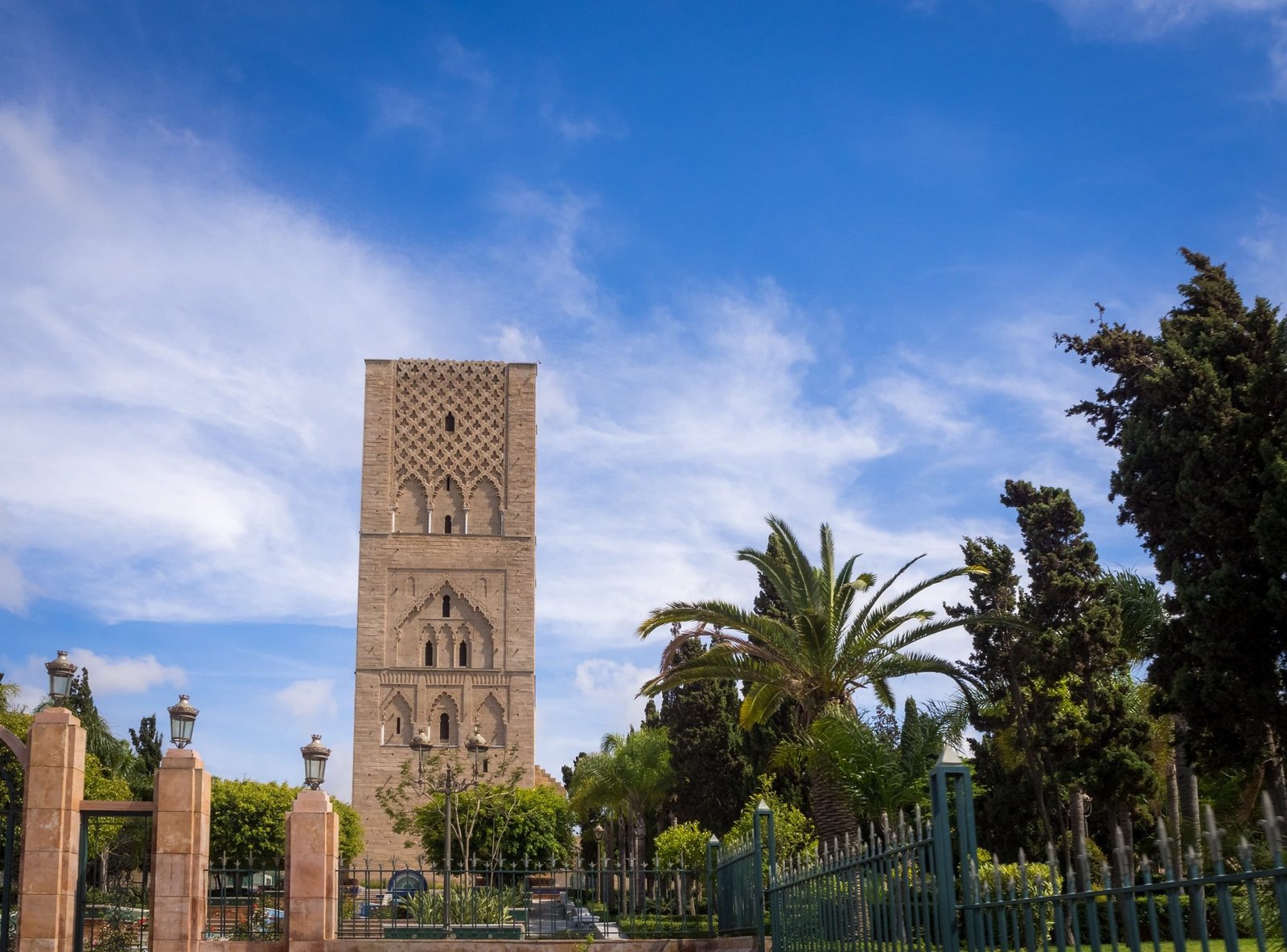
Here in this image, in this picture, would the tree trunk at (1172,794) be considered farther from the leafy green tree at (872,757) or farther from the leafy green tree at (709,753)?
the leafy green tree at (709,753)

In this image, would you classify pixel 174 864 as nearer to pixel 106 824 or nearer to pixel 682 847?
pixel 682 847

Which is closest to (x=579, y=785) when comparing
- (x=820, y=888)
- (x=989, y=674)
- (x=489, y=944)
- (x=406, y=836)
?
(x=406, y=836)

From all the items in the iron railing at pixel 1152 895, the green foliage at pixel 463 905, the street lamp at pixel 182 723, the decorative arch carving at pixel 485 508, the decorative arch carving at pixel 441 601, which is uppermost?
the decorative arch carving at pixel 485 508

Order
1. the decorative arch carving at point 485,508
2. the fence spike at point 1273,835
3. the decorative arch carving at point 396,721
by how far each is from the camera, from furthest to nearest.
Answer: the decorative arch carving at point 485,508
the decorative arch carving at point 396,721
the fence spike at point 1273,835

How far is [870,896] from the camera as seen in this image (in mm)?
5188

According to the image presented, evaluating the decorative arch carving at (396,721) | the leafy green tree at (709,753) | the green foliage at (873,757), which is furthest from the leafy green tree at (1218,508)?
the decorative arch carving at (396,721)

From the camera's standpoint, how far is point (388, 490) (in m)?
42.7

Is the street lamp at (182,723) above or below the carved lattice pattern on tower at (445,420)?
below

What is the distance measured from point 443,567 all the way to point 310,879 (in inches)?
1157

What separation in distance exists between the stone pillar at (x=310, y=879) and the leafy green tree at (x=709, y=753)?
15.2 meters

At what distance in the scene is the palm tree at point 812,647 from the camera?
14016 millimetres

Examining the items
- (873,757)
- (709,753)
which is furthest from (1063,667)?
(709,753)

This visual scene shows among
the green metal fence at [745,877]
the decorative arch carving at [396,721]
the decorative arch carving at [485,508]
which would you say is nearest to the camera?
the green metal fence at [745,877]

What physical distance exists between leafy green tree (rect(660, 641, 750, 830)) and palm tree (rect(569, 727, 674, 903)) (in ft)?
11.6
